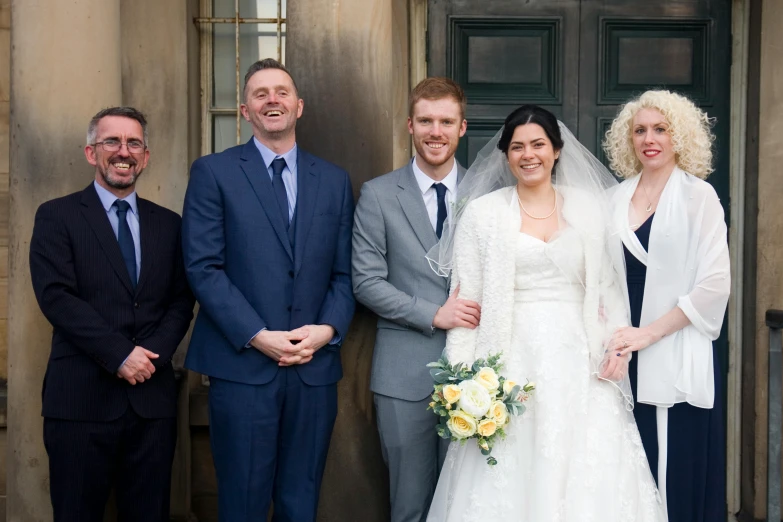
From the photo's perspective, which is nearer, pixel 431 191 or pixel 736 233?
pixel 431 191

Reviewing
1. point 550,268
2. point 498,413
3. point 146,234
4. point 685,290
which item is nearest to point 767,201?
point 685,290

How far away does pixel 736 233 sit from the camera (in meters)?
5.50

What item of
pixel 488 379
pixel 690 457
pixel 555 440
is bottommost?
pixel 690 457

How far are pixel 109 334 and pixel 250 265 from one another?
0.65 m

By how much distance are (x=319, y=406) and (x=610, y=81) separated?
3192 mm

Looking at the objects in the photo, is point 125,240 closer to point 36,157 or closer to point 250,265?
point 250,265

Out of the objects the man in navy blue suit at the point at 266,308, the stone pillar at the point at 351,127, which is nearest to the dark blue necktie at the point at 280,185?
the man in navy blue suit at the point at 266,308

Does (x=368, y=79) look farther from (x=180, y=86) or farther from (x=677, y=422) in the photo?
(x=677, y=422)

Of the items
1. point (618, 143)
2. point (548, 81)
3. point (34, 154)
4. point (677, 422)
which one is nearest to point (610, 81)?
point (548, 81)

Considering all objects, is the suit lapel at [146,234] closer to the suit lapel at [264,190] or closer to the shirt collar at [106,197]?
the shirt collar at [106,197]

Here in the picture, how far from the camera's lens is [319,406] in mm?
3775

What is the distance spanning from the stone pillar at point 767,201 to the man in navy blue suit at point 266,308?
112 inches

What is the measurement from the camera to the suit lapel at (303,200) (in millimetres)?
3740

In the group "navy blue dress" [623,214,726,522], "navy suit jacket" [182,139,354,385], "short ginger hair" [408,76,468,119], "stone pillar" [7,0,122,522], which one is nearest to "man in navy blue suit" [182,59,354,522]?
"navy suit jacket" [182,139,354,385]
